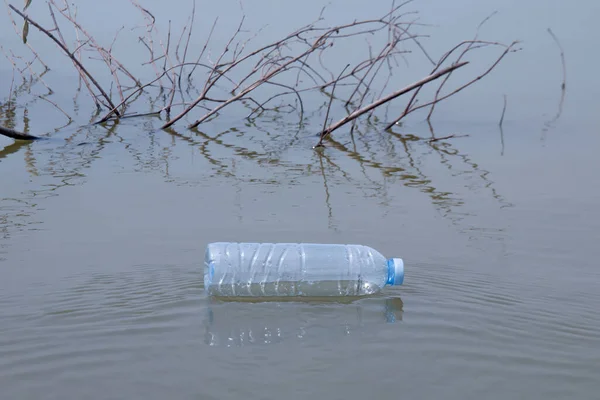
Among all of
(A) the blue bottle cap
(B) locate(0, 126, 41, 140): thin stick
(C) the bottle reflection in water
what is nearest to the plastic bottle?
(A) the blue bottle cap

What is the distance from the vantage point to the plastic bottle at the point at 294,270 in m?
3.34

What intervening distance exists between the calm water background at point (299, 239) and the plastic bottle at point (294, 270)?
0.11 meters

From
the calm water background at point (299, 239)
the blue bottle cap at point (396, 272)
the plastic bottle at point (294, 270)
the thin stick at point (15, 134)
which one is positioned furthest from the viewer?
the thin stick at point (15, 134)

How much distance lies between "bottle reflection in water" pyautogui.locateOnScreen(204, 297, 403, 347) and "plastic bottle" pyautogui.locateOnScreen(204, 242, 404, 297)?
0.21 metres

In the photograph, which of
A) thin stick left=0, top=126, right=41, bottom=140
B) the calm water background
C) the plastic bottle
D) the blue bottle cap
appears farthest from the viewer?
thin stick left=0, top=126, right=41, bottom=140

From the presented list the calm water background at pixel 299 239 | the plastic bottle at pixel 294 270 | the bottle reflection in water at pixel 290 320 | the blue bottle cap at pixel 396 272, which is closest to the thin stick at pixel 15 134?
the calm water background at pixel 299 239

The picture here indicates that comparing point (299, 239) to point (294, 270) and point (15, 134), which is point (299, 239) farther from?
point (15, 134)

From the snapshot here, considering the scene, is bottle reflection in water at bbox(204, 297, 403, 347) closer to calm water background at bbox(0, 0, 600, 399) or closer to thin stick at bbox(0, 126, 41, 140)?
calm water background at bbox(0, 0, 600, 399)

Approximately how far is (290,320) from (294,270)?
2.06 ft

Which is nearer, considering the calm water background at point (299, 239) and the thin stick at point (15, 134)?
the calm water background at point (299, 239)

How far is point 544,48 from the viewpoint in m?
14.4

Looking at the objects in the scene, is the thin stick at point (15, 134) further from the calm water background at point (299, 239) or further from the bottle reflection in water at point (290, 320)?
the bottle reflection in water at point (290, 320)

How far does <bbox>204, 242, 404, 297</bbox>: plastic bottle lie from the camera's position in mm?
3340

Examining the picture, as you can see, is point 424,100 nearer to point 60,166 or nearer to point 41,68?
point 60,166
